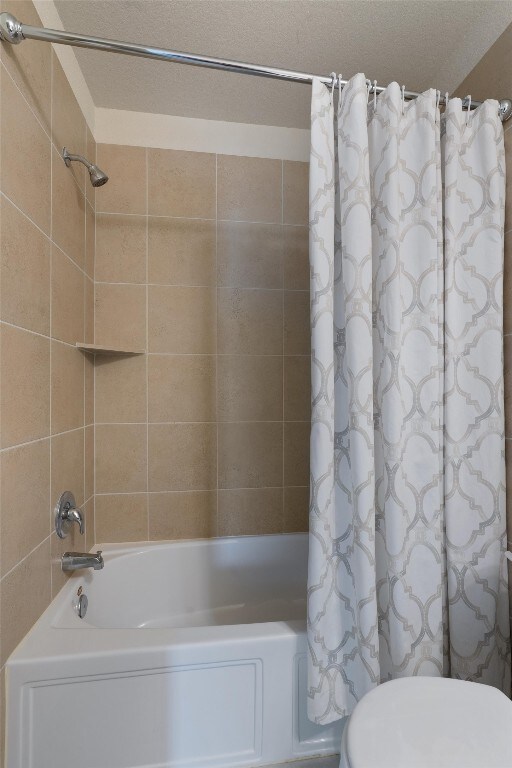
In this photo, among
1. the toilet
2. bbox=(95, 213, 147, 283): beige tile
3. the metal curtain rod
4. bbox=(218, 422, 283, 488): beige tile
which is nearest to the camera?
the toilet


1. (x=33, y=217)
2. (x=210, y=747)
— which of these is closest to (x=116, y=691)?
(x=210, y=747)

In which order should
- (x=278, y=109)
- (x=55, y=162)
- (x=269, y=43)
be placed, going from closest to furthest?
(x=55, y=162)
(x=269, y=43)
(x=278, y=109)

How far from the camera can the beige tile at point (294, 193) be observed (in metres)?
2.09

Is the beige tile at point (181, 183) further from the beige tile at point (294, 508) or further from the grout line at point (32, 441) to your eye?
the beige tile at point (294, 508)

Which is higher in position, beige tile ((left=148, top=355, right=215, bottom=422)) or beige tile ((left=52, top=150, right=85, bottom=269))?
beige tile ((left=52, top=150, right=85, bottom=269))

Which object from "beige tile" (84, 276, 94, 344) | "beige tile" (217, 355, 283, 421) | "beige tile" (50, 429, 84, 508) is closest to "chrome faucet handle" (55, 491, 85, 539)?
"beige tile" (50, 429, 84, 508)

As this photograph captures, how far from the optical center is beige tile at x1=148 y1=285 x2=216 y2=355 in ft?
6.43

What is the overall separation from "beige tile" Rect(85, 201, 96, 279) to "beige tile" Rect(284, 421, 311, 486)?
1.16m

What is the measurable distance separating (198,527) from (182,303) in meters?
1.08

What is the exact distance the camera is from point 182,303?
198cm

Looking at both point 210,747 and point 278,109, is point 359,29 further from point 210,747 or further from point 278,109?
point 210,747

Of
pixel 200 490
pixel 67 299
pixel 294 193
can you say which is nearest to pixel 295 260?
pixel 294 193

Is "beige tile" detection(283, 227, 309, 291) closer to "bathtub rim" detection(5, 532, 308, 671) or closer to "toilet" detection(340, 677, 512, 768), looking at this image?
"bathtub rim" detection(5, 532, 308, 671)

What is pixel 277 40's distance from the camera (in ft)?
4.90
